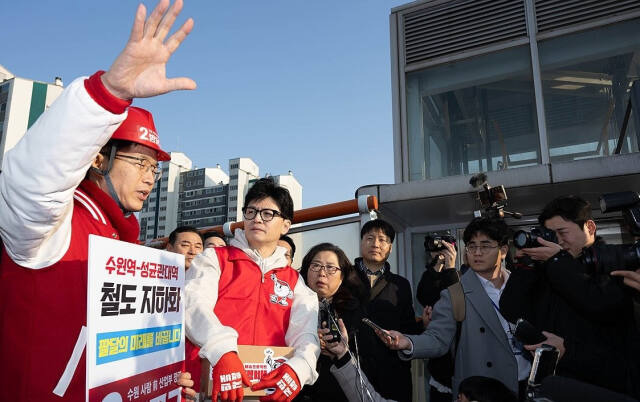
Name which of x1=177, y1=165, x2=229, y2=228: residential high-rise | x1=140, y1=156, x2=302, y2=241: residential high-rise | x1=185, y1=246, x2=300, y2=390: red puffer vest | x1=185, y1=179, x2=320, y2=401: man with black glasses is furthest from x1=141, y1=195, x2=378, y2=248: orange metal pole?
x1=177, y1=165, x2=229, y2=228: residential high-rise

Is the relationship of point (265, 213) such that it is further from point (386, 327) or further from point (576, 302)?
point (576, 302)

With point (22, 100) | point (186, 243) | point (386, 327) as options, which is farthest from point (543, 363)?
point (22, 100)

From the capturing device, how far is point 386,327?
341 centimetres

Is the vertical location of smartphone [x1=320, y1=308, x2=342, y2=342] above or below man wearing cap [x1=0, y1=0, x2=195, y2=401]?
below

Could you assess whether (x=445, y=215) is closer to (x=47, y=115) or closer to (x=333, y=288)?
(x=333, y=288)

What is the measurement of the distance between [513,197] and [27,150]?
5479 mm

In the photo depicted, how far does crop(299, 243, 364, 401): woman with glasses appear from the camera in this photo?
2.80 meters

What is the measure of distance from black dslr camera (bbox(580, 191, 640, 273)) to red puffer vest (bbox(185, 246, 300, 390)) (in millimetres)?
1653

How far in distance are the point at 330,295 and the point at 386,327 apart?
1.85 feet

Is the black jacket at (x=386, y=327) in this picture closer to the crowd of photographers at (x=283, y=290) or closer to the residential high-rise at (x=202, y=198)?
the crowd of photographers at (x=283, y=290)

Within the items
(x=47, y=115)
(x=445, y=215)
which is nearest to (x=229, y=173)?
(x=445, y=215)

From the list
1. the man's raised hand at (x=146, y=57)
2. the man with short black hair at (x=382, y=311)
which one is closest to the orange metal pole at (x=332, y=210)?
the man with short black hair at (x=382, y=311)

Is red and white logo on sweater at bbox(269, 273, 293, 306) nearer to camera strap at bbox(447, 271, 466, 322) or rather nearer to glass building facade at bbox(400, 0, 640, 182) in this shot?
camera strap at bbox(447, 271, 466, 322)

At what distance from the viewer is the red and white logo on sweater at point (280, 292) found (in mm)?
2426
